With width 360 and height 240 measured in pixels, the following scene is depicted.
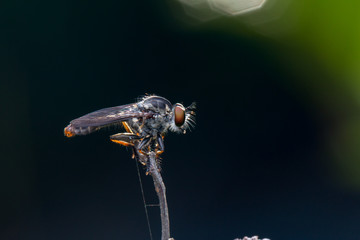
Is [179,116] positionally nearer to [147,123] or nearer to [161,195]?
[147,123]

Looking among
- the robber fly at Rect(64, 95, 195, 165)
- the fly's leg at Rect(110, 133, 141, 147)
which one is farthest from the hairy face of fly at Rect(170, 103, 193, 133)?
Result: the fly's leg at Rect(110, 133, 141, 147)

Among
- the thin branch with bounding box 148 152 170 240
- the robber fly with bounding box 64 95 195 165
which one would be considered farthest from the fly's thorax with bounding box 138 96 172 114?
the thin branch with bounding box 148 152 170 240

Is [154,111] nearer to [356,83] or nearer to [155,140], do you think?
[155,140]

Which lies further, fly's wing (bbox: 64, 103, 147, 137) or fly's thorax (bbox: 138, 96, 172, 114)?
fly's thorax (bbox: 138, 96, 172, 114)

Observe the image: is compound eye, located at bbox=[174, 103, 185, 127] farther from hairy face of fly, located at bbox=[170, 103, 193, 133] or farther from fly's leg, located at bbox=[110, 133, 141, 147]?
fly's leg, located at bbox=[110, 133, 141, 147]

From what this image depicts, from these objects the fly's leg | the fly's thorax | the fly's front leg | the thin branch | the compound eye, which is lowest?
the thin branch

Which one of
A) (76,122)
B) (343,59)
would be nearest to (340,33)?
(343,59)

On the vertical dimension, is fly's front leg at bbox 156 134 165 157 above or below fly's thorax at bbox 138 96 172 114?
below

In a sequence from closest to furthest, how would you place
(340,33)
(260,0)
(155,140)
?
1. (155,140)
2. (340,33)
3. (260,0)
